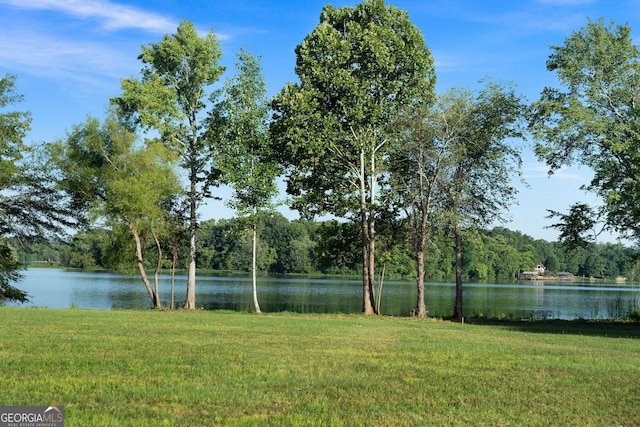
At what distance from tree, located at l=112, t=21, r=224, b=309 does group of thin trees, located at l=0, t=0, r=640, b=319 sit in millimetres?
82

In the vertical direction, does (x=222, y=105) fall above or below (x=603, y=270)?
above

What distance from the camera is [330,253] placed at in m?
35.4

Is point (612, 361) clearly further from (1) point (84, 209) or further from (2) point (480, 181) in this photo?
(1) point (84, 209)

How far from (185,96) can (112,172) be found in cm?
601

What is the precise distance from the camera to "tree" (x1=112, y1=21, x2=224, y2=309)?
32.0 m

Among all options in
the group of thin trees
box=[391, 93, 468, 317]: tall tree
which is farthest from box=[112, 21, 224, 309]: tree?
box=[391, 93, 468, 317]: tall tree

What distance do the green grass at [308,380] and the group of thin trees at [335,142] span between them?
15.6 meters

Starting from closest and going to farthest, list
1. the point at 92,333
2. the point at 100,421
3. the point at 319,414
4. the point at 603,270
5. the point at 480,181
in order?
1. the point at 100,421
2. the point at 319,414
3. the point at 92,333
4. the point at 480,181
5. the point at 603,270

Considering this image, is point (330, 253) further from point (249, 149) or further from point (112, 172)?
point (112, 172)

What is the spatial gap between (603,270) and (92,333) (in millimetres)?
189617

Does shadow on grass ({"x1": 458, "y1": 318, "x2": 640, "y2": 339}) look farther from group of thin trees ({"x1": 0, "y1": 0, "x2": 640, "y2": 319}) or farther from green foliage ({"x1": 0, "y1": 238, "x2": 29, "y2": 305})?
green foliage ({"x1": 0, "y1": 238, "x2": 29, "y2": 305})

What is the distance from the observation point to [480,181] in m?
32.8

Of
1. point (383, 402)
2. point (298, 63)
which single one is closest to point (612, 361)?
point (383, 402)

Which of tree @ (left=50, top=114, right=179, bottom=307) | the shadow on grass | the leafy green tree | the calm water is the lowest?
the calm water
